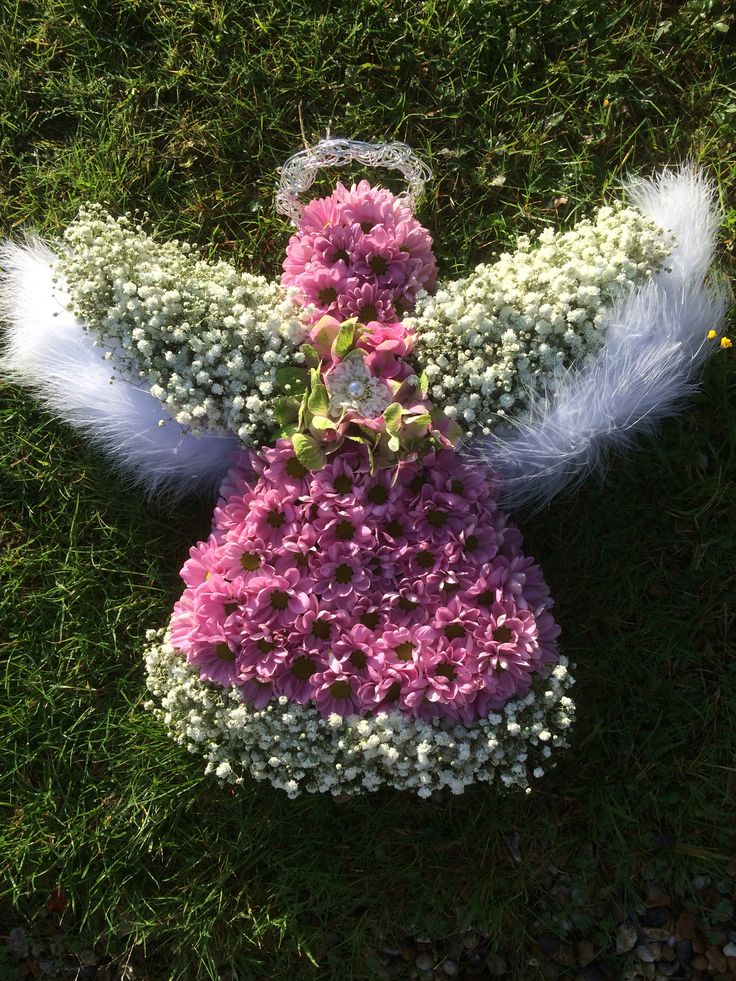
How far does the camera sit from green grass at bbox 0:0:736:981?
249cm

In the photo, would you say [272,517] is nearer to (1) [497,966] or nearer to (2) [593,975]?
(1) [497,966]

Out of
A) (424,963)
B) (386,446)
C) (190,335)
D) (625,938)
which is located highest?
(190,335)

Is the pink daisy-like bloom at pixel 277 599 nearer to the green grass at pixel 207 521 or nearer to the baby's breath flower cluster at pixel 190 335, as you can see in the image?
the baby's breath flower cluster at pixel 190 335

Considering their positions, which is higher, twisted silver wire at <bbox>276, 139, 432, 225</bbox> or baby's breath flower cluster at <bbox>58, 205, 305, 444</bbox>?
twisted silver wire at <bbox>276, 139, 432, 225</bbox>

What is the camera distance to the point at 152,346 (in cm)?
209

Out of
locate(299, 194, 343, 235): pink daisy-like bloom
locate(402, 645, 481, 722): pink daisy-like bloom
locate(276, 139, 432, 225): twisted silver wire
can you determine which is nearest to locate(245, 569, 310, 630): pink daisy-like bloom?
locate(402, 645, 481, 722): pink daisy-like bloom

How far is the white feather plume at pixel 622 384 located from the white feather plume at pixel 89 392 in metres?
0.84

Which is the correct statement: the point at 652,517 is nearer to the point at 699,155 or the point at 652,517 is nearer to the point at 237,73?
the point at 699,155

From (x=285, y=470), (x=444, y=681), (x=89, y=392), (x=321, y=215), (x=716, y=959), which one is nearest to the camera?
(x=444, y=681)

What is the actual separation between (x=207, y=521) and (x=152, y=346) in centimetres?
69

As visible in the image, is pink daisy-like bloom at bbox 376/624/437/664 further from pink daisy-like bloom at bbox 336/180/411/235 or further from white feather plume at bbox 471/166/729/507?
pink daisy-like bloom at bbox 336/180/411/235

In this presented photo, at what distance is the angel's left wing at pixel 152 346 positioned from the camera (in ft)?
6.83

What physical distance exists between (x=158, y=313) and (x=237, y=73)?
1123 mm

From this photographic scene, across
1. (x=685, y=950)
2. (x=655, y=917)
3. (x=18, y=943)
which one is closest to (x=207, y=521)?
(x=18, y=943)
